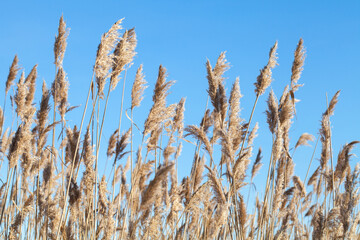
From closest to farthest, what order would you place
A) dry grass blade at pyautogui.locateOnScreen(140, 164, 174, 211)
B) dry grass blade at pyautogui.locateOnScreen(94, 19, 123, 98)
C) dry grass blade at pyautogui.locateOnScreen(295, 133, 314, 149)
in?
dry grass blade at pyautogui.locateOnScreen(140, 164, 174, 211), dry grass blade at pyautogui.locateOnScreen(94, 19, 123, 98), dry grass blade at pyautogui.locateOnScreen(295, 133, 314, 149)

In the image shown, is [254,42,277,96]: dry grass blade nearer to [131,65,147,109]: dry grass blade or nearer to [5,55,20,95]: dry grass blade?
[131,65,147,109]: dry grass blade

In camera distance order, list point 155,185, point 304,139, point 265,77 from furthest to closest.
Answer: point 304,139
point 265,77
point 155,185

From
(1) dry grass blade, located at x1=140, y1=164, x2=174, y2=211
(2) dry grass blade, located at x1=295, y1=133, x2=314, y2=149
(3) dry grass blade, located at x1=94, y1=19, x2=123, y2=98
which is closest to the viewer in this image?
(1) dry grass blade, located at x1=140, y1=164, x2=174, y2=211

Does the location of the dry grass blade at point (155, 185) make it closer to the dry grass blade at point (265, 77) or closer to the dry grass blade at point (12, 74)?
the dry grass blade at point (265, 77)

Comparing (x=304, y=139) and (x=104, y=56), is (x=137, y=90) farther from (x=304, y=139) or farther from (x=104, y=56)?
(x=304, y=139)

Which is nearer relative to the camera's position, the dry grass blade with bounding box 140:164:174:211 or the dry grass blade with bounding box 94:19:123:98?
the dry grass blade with bounding box 140:164:174:211

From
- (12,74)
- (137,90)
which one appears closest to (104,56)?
(137,90)

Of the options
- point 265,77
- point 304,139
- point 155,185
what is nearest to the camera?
point 155,185

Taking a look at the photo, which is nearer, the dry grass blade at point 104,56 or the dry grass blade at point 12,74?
the dry grass blade at point 104,56

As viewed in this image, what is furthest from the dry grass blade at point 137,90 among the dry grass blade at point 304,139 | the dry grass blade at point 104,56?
the dry grass blade at point 304,139

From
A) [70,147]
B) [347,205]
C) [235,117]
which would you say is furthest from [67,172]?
[347,205]

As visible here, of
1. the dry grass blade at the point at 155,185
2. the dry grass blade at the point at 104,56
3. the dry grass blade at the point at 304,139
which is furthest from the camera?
the dry grass blade at the point at 304,139

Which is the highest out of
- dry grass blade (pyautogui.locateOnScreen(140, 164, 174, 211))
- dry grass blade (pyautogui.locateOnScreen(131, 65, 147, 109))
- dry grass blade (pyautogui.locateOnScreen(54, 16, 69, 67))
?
dry grass blade (pyautogui.locateOnScreen(54, 16, 69, 67))

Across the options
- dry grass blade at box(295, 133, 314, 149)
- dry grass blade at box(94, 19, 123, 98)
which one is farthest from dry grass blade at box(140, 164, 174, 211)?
dry grass blade at box(295, 133, 314, 149)
